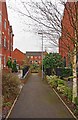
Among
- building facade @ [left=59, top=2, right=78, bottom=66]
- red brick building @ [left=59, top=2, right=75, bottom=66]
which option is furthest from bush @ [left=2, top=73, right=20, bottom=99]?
red brick building @ [left=59, top=2, right=75, bottom=66]

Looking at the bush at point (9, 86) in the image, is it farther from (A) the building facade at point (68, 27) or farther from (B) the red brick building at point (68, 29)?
(B) the red brick building at point (68, 29)

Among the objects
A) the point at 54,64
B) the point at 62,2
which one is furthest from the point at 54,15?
the point at 54,64

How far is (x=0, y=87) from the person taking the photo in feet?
43.4

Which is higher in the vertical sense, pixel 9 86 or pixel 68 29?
pixel 68 29

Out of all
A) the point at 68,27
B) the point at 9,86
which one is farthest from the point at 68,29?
the point at 9,86

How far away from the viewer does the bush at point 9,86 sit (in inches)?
549

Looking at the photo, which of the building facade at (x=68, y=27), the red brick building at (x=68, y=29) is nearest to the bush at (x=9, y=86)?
the building facade at (x=68, y=27)

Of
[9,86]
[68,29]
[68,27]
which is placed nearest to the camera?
[68,29]

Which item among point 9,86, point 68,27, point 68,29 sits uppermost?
point 68,27

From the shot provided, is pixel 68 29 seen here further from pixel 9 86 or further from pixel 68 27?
pixel 9 86

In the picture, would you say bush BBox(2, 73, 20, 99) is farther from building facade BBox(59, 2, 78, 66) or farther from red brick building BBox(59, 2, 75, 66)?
red brick building BBox(59, 2, 75, 66)

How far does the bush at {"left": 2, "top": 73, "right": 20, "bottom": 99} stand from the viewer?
13953mm

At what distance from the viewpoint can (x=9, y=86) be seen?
14625mm

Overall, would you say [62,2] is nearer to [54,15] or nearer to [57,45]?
[54,15]
